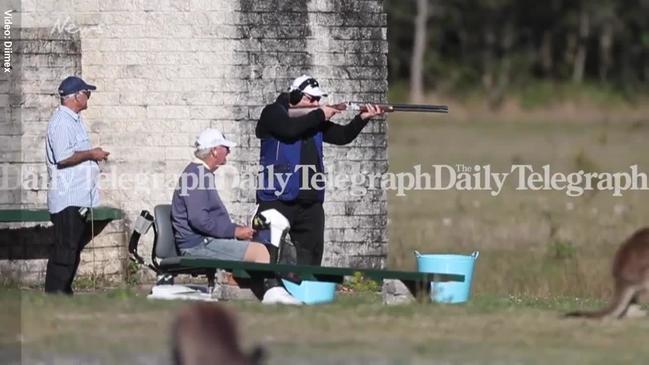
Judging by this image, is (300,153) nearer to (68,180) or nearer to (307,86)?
(307,86)

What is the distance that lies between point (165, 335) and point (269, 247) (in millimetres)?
2982

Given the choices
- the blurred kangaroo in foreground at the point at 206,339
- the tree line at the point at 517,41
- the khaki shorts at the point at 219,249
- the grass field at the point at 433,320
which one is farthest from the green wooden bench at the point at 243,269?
the tree line at the point at 517,41

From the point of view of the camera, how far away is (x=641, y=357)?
32.8ft

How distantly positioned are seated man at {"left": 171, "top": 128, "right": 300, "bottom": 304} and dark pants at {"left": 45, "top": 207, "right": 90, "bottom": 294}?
93 centimetres

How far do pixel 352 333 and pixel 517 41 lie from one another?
60738 mm

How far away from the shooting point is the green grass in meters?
9.95

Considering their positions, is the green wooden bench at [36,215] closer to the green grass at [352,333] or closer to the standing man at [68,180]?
the standing man at [68,180]

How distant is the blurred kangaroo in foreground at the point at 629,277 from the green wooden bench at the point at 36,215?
502 centimetres

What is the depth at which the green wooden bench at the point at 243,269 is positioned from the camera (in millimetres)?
12312

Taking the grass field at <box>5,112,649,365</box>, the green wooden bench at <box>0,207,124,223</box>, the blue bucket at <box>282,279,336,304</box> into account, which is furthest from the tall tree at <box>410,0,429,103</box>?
the blue bucket at <box>282,279,336,304</box>

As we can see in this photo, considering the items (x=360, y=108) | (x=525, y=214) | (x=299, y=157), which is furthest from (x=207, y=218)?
(x=525, y=214)

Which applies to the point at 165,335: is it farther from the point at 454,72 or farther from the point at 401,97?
the point at 454,72

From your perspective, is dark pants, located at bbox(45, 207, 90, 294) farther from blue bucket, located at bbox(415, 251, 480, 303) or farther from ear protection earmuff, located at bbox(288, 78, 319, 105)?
blue bucket, located at bbox(415, 251, 480, 303)

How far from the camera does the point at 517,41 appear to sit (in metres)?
70.4
